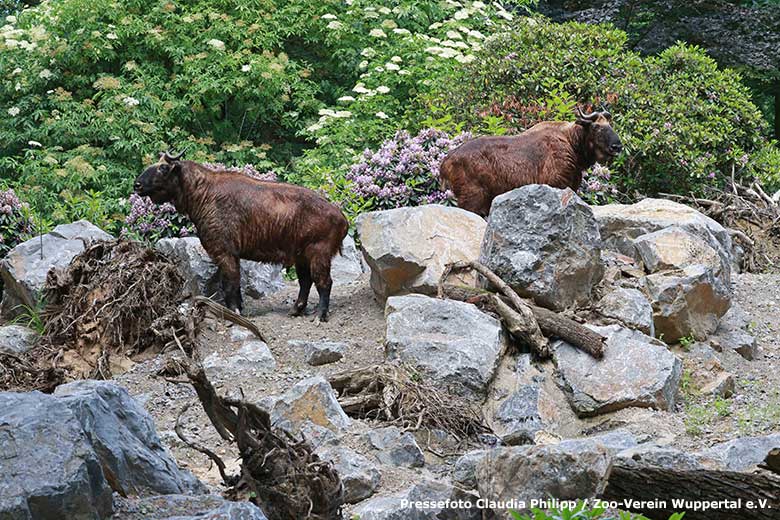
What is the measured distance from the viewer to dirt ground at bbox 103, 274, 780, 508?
6957 millimetres

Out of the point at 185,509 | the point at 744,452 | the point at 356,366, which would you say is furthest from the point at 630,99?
the point at 185,509

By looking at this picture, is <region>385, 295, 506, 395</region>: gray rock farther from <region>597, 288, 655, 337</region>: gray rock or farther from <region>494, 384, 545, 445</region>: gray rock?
<region>597, 288, 655, 337</region>: gray rock

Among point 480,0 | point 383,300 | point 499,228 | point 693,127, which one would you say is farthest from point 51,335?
point 480,0

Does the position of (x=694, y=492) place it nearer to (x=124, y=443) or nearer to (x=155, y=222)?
(x=124, y=443)

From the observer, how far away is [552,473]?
17.0 ft

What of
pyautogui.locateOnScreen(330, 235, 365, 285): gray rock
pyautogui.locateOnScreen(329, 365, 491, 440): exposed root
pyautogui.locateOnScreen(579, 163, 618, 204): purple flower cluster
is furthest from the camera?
pyautogui.locateOnScreen(579, 163, 618, 204): purple flower cluster

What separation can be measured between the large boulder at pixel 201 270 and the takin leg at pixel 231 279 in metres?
0.31

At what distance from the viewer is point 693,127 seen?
13.5 m

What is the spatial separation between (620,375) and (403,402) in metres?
1.83

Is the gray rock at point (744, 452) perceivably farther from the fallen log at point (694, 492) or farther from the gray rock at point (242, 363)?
the gray rock at point (242, 363)

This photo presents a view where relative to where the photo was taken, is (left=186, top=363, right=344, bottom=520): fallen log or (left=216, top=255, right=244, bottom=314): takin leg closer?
(left=186, top=363, right=344, bottom=520): fallen log

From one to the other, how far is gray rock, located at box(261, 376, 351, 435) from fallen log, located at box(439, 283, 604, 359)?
2.02 metres

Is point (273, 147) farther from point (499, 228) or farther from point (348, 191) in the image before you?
point (499, 228)

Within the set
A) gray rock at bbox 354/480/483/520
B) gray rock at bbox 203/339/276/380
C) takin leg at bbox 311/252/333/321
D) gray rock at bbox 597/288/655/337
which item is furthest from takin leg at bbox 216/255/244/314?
gray rock at bbox 354/480/483/520
